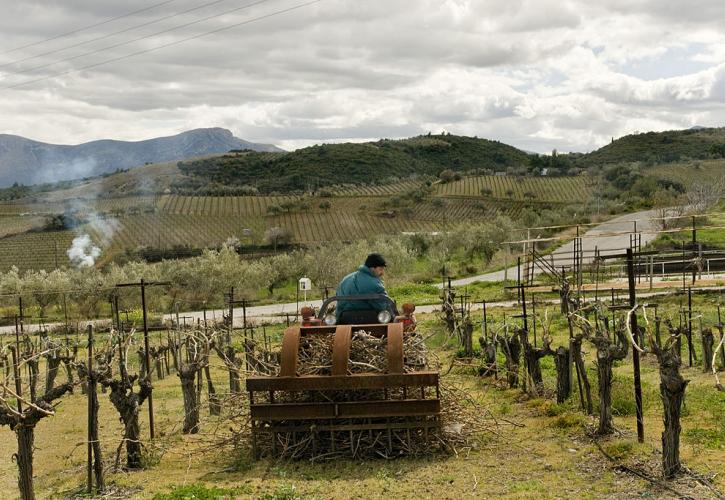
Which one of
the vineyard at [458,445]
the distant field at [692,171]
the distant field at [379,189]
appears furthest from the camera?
the distant field at [379,189]

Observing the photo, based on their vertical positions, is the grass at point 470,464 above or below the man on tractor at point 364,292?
below

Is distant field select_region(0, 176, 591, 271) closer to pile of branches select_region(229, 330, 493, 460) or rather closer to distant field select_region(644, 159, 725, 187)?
distant field select_region(644, 159, 725, 187)

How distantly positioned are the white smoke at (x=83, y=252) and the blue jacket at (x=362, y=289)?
63.0m

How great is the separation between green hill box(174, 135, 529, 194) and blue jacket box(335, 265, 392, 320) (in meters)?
96.7

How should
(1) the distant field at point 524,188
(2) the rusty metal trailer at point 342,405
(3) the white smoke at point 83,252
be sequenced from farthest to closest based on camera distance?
(1) the distant field at point 524,188 → (3) the white smoke at point 83,252 → (2) the rusty metal trailer at point 342,405

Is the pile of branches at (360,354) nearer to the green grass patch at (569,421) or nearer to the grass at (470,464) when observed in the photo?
the grass at (470,464)

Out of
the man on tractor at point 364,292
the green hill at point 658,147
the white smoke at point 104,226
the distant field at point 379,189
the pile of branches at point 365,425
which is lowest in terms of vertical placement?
the pile of branches at point 365,425

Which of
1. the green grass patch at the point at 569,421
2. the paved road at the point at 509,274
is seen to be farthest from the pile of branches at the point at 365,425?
the paved road at the point at 509,274

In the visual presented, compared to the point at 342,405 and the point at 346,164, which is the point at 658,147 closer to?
the point at 346,164

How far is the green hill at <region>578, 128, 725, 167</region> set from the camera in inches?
4663

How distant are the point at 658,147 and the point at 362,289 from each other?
5133 inches

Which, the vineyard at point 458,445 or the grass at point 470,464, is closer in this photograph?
the vineyard at point 458,445

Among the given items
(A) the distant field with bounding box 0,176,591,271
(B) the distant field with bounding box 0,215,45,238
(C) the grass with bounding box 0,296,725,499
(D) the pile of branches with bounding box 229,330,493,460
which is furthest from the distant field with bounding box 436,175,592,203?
(D) the pile of branches with bounding box 229,330,493,460

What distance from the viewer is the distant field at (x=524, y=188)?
90.1m
